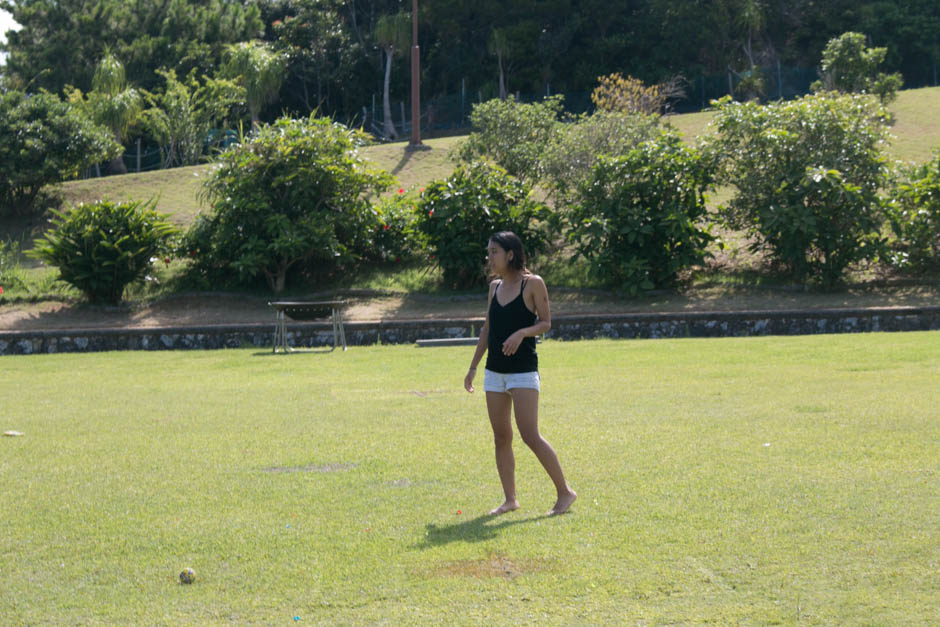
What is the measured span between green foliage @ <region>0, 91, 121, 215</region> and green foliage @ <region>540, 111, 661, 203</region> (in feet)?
41.7

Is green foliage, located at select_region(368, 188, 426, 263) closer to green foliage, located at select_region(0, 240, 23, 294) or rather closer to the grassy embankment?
the grassy embankment

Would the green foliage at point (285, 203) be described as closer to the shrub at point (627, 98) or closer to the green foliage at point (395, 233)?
the green foliage at point (395, 233)

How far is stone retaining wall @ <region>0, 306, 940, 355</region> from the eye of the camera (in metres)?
16.9

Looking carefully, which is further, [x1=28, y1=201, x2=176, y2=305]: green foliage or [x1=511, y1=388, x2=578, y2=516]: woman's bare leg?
[x1=28, y1=201, x2=176, y2=305]: green foliage

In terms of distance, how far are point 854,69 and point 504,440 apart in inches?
1347

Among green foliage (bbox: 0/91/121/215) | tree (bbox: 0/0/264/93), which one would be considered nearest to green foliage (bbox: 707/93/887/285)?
green foliage (bbox: 0/91/121/215)

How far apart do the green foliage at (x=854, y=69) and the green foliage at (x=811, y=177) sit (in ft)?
54.4

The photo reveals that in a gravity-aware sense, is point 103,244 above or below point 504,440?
above

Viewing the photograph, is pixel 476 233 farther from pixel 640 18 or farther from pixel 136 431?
pixel 640 18

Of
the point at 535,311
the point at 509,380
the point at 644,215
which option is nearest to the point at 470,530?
the point at 509,380

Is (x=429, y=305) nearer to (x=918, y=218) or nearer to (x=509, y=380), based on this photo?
(x=918, y=218)

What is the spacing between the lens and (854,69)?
3519 centimetres

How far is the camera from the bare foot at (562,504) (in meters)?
5.52

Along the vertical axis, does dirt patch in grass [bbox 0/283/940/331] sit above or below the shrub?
below
